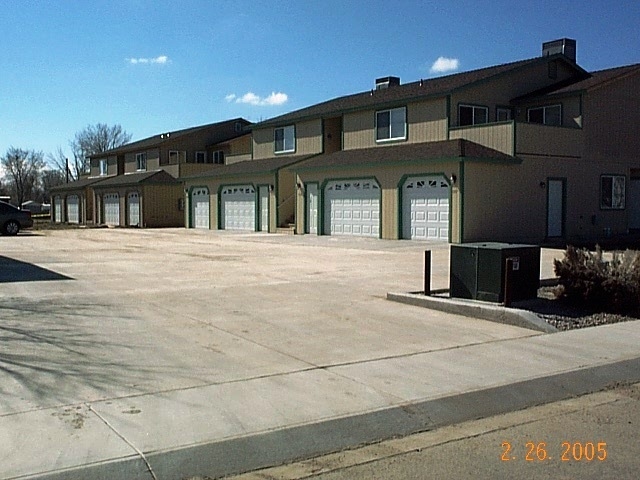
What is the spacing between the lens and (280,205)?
3659 centimetres

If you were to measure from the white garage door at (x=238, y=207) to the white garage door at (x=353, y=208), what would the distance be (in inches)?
275

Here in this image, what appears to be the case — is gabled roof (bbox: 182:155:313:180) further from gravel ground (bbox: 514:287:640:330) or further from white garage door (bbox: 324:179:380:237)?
gravel ground (bbox: 514:287:640:330)

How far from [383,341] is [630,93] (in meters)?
26.9

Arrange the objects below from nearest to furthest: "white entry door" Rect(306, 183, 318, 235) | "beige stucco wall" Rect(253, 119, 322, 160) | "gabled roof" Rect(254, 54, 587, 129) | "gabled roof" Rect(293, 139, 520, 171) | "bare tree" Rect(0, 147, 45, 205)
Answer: "gabled roof" Rect(293, 139, 520, 171), "gabled roof" Rect(254, 54, 587, 129), "white entry door" Rect(306, 183, 318, 235), "beige stucco wall" Rect(253, 119, 322, 160), "bare tree" Rect(0, 147, 45, 205)

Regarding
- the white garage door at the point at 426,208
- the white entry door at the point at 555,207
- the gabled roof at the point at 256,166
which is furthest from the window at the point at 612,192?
the gabled roof at the point at 256,166

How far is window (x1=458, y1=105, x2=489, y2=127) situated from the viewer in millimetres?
29822

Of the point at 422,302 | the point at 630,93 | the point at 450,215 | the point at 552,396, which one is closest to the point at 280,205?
the point at 450,215

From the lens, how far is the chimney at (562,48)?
3391 cm

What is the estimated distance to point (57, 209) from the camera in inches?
2601

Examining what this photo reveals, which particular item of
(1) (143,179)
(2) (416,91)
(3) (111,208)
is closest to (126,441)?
(2) (416,91)

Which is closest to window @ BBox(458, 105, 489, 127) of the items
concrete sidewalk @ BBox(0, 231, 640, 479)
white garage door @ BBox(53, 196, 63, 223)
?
concrete sidewalk @ BBox(0, 231, 640, 479)

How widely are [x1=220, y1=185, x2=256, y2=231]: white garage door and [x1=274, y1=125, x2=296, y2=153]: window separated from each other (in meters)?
3.11

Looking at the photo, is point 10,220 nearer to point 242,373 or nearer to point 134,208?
point 134,208

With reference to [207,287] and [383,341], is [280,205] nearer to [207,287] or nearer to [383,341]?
[207,287]
